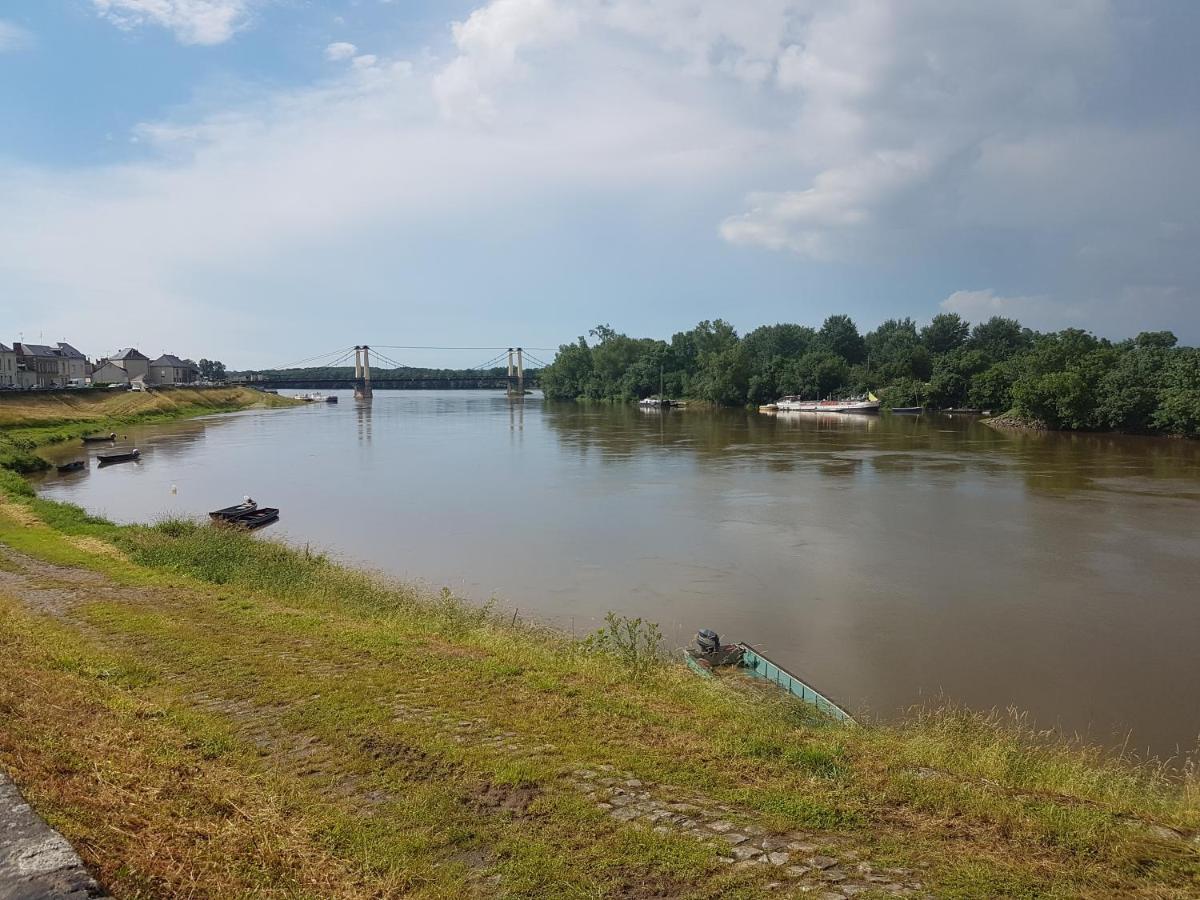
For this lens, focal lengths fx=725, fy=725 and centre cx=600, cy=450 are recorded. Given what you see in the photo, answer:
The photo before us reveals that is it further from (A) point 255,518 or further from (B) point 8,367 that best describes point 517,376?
(A) point 255,518

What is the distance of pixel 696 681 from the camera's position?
28.1 feet

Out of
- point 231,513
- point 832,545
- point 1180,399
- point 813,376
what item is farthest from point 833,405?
point 231,513

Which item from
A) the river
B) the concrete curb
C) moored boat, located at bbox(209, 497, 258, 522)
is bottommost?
the river

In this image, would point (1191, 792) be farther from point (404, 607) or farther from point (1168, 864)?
point (404, 607)

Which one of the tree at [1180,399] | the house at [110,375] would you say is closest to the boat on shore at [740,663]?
the tree at [1180,399]

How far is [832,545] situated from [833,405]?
63434mm

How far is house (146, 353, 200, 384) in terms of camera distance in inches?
3740

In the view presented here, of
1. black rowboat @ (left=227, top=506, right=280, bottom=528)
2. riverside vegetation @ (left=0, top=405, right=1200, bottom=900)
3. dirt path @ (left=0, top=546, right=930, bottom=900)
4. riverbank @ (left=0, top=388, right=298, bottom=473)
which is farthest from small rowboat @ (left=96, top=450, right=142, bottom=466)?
dirt path @ (left=0, top=546, right=930, bottom=900)

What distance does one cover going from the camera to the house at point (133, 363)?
89.6m

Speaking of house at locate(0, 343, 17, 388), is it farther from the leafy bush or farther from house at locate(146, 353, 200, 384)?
the leafy bush

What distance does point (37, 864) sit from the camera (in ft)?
9.57

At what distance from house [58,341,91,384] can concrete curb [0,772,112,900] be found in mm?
97822

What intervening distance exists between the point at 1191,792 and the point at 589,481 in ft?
78.1

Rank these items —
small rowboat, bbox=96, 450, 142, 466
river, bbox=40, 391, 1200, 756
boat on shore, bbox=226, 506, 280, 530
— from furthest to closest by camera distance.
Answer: small rowboat, bbox=96, 450, 142, 466, boat on shore, bbox=226, 506, 280, 530, river, bbox=40, 391, 1200, 756
